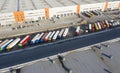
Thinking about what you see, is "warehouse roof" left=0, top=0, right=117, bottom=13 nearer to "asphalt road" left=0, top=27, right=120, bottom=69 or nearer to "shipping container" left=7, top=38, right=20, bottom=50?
"shipping container" left=7, top=38, right=20, bottom=50

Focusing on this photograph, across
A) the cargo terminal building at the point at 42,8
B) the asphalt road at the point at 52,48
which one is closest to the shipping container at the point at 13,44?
the asphalt road at the point at 52,48

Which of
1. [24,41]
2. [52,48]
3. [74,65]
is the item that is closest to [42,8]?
[24,41]

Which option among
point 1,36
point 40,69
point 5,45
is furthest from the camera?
point 1,36

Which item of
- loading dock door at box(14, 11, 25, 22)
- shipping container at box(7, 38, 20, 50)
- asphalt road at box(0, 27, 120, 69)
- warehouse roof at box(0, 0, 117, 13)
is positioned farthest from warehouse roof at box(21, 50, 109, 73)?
warehouse roof at box(0, 0, 117, 13)

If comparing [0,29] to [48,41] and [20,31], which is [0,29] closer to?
[20,31]

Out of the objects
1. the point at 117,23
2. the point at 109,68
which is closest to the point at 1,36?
the point at 109,68

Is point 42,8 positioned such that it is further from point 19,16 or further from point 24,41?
point 24,41

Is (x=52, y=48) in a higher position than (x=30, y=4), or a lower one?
lower

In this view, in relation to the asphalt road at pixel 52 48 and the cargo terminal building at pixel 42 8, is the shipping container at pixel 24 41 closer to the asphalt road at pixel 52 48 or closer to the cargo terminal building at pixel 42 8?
the asphalt road at pixel 52 48
